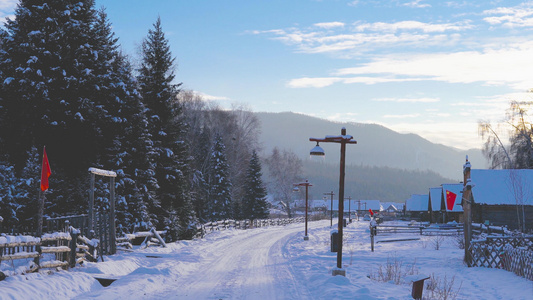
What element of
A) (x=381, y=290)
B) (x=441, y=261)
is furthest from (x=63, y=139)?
(x=441, y=261)

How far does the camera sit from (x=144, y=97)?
31.1 m

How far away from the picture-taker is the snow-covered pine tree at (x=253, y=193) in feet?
204

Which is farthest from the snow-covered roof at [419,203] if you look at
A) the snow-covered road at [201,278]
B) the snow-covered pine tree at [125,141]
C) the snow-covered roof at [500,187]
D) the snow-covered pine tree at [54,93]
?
the snow-covered pine tree at [54,93]

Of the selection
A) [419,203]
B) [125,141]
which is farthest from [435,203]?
[125,141]

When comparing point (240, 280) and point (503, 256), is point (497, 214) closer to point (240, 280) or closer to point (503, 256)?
point (503, 256)

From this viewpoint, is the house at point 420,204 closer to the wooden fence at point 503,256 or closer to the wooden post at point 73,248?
the wooden fence at point 503,256

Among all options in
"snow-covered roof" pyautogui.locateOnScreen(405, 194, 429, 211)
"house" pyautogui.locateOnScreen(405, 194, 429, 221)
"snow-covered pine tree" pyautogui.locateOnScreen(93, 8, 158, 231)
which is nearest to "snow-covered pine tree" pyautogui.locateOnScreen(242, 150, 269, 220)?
"house" pyautogui.locateOnScreen(405, 194, 429, 221)

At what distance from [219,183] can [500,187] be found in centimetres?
3223

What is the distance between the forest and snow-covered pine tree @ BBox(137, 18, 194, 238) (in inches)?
2.8

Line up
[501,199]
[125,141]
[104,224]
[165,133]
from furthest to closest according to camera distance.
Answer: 1. [501,199]
2. [165,133]
3. [125,141]
4. [104,224]

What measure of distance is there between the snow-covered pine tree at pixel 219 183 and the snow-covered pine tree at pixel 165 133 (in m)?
25.0

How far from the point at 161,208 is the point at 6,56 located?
12.5 meters

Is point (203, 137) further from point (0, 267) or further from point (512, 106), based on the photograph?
point (0, 267)

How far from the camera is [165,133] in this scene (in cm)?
3067
